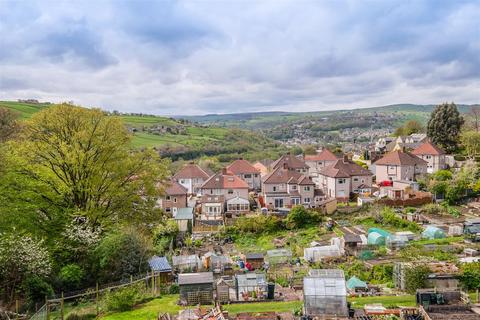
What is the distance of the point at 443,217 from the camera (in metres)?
43.6

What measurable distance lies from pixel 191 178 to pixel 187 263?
3580 centimetres

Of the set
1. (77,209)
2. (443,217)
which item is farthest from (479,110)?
(77,209)

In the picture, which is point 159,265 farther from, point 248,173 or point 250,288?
point 248,173

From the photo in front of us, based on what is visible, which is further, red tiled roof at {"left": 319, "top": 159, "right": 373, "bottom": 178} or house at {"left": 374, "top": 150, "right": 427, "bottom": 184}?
house at {"left": 374, "top": 150, "right": 427, "bottom": 184}

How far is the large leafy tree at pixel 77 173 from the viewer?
24750mm

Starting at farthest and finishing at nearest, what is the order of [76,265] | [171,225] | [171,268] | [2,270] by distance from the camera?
[171,225] → [171,268] → [76,265] → [2,270]

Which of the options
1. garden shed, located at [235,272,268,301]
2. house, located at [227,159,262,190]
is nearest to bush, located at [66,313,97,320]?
garden shed, located at [235,272,268,301]

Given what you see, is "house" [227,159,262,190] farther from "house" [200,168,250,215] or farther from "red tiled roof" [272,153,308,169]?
"house" [200,168,250,215]

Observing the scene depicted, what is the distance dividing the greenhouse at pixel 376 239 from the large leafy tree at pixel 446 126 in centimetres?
3751

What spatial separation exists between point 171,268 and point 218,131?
12405 centimetres

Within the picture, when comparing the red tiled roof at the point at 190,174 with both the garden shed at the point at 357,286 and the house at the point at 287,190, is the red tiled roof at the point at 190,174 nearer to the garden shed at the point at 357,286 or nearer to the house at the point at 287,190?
the house at the point at 287,190

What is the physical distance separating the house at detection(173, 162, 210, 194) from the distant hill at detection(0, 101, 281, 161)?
3394 cm

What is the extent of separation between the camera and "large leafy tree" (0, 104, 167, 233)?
2475 centimetres

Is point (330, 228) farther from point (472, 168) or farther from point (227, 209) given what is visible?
point (472, 168)
